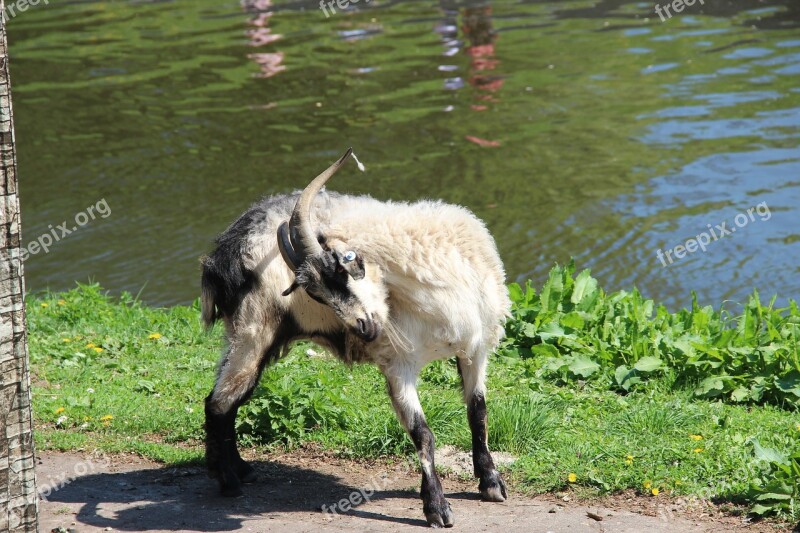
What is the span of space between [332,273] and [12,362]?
5.22ft

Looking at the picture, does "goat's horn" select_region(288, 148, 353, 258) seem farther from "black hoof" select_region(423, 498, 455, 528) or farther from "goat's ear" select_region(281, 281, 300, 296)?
"black hoof" select_region(423, 498, 455, 528)

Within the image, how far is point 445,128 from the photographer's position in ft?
48.4

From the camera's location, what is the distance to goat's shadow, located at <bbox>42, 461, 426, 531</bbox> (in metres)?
5.46

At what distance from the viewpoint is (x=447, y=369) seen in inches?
285

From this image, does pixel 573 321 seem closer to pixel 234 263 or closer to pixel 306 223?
pixel 234 263

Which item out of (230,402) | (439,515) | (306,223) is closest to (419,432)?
(439,515)

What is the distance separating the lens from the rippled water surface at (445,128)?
1117 cm

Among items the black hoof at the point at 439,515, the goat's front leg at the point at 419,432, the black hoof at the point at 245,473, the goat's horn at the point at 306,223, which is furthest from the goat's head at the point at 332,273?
the black hoof at the point at 245,473

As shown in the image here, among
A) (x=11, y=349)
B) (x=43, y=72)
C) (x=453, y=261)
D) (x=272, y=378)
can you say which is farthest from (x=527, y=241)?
(x=43, y=72)

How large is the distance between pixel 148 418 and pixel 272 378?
2.84ft

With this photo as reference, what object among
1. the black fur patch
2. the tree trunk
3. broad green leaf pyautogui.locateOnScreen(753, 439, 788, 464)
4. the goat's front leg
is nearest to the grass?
broad green leaf pyautogui.locateOnScreen(753, 439, 788, 464)

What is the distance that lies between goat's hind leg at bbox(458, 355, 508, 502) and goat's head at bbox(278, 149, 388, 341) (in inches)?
30.2

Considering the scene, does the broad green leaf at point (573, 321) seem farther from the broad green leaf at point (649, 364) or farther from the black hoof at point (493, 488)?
the black hoof at point (493, 488)

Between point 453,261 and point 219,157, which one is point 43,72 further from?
point 453,261
